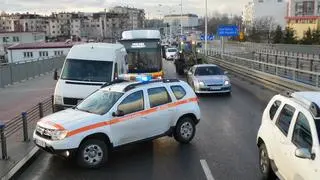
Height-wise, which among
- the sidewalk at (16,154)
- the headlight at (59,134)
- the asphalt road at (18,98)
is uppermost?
the headlight at (59,134)

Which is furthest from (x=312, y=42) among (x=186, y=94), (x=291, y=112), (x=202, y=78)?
(x=291, y=112)

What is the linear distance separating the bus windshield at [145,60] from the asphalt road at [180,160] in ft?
30.8

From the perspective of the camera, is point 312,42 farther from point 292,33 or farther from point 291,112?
point 291,112

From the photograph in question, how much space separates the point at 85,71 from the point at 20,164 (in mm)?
6883

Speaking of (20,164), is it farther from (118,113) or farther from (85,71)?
(85,71)

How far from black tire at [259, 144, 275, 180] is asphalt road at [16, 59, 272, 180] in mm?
257

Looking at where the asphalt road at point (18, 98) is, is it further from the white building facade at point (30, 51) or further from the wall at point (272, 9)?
the wall at point (272, 9)

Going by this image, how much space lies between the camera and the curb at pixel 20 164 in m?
8.47

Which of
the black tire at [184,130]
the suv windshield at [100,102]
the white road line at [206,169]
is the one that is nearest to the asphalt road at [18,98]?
the suv windshield at [100,102]

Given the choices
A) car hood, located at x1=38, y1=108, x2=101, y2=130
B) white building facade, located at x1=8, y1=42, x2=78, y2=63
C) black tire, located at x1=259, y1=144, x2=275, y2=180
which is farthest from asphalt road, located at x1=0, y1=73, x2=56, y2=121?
white building facade, located at x1=8, y1=42, x2=78, y2=63

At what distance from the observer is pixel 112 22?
15450 cm

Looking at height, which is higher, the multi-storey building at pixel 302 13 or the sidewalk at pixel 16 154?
the multi-storey building at pixel 302 13

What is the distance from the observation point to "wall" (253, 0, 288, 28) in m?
158

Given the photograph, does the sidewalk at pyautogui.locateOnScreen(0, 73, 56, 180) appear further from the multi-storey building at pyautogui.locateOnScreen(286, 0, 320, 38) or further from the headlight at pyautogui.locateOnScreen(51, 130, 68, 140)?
the multi-storey building at pyautogui.locateOnScreen(286, 0, 320, 38)
